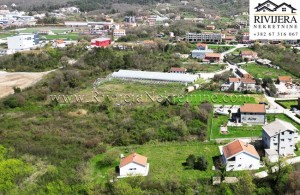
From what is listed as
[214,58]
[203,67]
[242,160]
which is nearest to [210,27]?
[214,58]

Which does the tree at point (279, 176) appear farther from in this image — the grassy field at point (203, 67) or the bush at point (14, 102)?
the grassy field at point (203, 67)

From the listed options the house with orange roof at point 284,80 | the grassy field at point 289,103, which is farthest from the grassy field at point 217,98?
the house with orange roof at point 284,80

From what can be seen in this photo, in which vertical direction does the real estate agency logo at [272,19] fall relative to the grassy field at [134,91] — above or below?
above

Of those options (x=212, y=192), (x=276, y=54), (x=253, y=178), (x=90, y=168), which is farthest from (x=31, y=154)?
(x=276, y=54)

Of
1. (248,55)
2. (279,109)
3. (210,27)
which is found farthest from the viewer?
(210,27)

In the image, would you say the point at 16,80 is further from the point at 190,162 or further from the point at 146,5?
the point at 146,5
